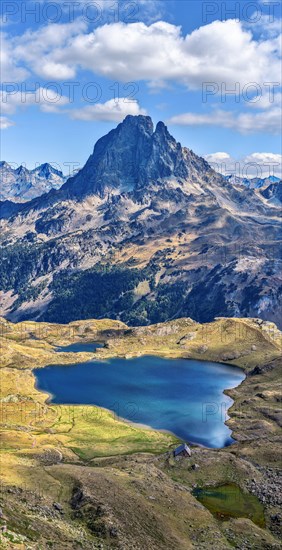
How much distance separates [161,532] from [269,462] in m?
58.0

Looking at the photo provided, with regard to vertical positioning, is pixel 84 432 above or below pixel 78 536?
below

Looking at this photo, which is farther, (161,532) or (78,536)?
(161,532)

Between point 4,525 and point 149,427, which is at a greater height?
point 4,525

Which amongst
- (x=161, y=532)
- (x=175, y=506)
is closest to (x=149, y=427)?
(x=175, y=506)

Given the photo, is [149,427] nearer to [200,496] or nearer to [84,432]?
[84,432]

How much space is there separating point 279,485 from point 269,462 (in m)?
16.0

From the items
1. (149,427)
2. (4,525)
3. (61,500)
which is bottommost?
(149,427)

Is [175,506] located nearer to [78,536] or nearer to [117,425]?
[78,536]

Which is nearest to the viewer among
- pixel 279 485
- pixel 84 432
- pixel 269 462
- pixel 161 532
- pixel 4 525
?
pixel 4 525

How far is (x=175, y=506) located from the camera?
10506cm

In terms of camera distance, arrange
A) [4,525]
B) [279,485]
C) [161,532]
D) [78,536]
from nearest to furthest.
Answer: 1. [4,525]
2. [78,536]
3. [161,532]
4. [279,485]

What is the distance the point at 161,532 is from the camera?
91.8 m

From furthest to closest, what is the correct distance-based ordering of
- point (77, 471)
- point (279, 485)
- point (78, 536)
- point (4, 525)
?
1. point (279, 485)
2. point (77, 471)
3. point (78, 536)
4. point (4, 525)

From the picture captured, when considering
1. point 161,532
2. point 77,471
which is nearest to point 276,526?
point 161,532
